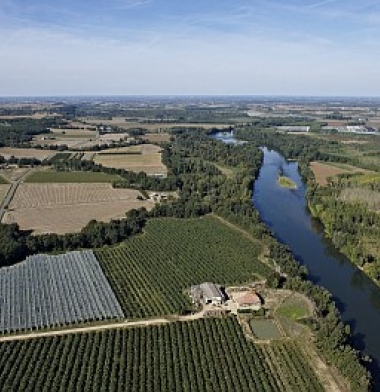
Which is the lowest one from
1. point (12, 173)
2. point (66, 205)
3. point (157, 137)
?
point (66, 205)

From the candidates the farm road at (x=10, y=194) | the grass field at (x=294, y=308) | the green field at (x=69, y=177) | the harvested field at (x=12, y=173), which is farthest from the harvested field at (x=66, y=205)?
the grass field at (x=294, y=308)

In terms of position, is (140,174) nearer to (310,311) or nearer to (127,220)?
(127,220)

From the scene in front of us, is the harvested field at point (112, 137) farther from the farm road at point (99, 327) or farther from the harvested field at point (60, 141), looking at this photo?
the farm road at point (99, 327)

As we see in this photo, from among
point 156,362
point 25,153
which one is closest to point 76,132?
point 25,153

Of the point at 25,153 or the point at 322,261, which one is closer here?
the point at 322,261

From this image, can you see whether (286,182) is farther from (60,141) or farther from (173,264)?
(60,141)
